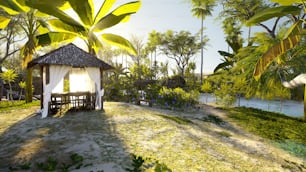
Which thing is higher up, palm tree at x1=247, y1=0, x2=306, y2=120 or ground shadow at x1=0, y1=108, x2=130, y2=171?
palm tree at x1=247, y1=0, x2=306, y2=120

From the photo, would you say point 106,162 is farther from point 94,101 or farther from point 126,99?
point 126,99

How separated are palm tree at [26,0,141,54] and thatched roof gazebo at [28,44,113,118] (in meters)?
1.60

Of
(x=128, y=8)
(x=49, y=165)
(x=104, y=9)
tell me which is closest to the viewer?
(x=49, y=165)

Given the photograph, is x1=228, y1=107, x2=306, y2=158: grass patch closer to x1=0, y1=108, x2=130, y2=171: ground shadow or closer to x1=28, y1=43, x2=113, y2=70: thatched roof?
x1=0, y1=108, x2=130, y2=171: ground shadow

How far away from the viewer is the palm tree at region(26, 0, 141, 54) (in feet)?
32.5

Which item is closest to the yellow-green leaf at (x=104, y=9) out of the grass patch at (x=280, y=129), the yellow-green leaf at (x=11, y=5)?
the yellow-green leaf at (x=11, y=5)

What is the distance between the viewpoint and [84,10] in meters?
10.1

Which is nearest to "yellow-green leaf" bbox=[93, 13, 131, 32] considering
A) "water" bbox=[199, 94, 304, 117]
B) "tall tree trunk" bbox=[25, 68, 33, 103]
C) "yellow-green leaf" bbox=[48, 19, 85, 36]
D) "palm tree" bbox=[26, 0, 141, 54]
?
"palm tree" bbox=[26, 0, 141, 54]

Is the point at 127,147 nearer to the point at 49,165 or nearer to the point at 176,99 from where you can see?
the point at 49,165

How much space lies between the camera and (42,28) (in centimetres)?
1290

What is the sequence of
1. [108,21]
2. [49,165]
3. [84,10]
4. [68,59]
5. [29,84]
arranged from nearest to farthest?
[49,165] → [68,59] → [84,10] → [108,21] → [29,84]

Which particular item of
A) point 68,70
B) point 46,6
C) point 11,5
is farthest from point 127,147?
point 11,5

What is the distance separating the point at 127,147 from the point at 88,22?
8313 millimetres

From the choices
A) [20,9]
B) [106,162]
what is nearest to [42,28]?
[20,9]
